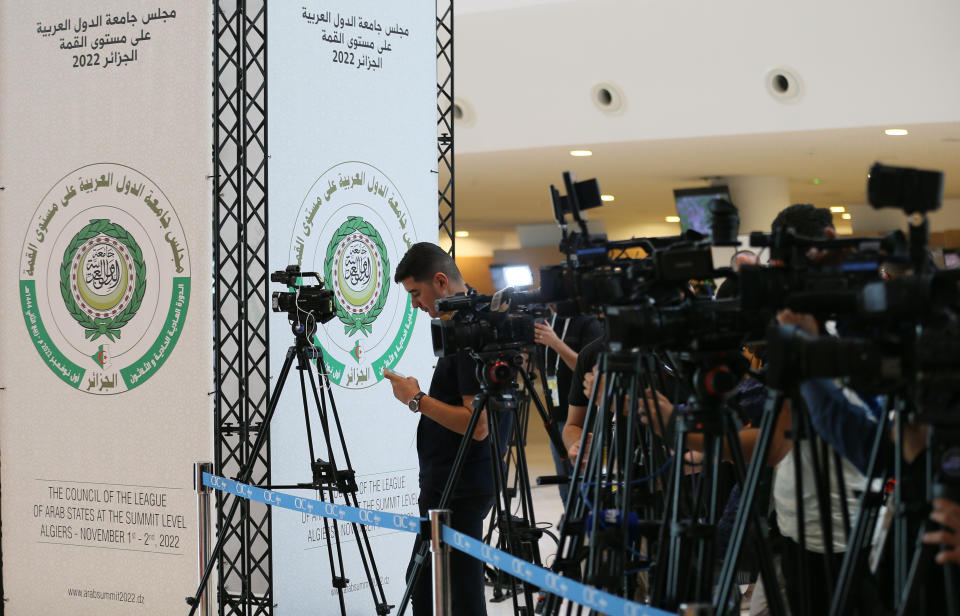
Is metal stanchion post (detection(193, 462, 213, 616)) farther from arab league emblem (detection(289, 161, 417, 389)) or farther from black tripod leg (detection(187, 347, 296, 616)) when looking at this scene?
arab league emblem (detection(289, 161, 417, 389))

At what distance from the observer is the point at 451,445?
329cm

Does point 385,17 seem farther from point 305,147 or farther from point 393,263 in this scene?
point 393,263

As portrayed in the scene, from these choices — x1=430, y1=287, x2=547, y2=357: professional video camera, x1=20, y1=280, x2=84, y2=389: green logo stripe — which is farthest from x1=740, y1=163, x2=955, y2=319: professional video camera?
x1=20, y1=280, x2=84, y2=389: green logo stripe

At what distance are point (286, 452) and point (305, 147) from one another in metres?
1.24

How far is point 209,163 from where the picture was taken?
404 cm

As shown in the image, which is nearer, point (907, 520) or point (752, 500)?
point (907, 520)

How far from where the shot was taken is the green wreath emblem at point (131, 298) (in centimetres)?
420

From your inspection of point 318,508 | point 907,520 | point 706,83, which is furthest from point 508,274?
point 907,520

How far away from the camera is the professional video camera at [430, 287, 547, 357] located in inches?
116

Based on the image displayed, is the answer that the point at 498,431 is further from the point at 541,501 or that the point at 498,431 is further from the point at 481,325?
the point at 541,501

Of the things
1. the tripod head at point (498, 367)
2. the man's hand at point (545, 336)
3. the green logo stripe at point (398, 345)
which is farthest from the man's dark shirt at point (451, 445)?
the green logo stripe at point (398, 345)

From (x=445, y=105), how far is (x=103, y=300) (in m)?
6.12

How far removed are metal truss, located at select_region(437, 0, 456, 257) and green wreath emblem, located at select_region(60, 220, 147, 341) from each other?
1339mm

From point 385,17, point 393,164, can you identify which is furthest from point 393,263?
point 385,17
